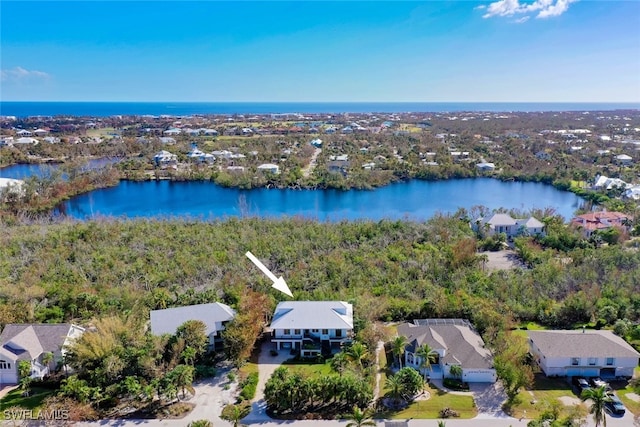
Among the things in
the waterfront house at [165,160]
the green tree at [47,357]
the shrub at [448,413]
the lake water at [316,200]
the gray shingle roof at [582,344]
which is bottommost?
the shrub at [448,413]

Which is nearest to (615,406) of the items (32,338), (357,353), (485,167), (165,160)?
(357,353)

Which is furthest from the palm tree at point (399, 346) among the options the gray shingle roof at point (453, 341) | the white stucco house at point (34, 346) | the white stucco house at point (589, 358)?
the white stucco house at point (34, 346)

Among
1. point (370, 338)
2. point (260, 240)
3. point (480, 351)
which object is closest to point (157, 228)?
point (260, 240)

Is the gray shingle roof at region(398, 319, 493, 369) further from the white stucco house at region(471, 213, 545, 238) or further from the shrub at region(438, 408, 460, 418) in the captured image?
the white stucco house at region(471, 213, 545, 238)

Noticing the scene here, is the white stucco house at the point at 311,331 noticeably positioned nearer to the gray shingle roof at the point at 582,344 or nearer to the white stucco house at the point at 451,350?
the white stucco house at the point at 451,350

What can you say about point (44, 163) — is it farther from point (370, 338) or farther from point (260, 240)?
point (370, 338)

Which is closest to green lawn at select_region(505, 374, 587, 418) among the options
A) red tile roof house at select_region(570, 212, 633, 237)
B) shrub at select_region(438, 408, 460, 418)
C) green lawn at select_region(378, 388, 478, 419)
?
green lawn at select_region(378, 388, 478, 419)
